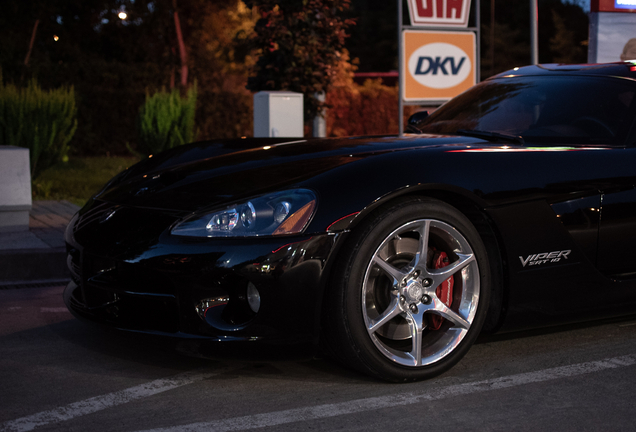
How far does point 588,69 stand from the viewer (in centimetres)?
455

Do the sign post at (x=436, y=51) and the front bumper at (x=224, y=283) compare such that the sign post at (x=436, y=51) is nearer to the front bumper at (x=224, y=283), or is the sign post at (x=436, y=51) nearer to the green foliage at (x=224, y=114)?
the front bumper at (x=224, y=283)

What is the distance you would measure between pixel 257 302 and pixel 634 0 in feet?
25.3

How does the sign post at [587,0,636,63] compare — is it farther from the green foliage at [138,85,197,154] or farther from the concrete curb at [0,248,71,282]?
the concrete curb at [0,248,71,282]

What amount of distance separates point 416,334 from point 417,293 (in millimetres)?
167

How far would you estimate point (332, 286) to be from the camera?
3.21 m

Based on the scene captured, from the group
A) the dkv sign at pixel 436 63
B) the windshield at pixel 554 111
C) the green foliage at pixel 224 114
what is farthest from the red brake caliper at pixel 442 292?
the green foliage at pixel 224 114

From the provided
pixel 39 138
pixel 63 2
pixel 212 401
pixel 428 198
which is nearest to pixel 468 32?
pixel 39 138

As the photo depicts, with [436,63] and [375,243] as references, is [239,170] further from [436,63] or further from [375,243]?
[436,63]

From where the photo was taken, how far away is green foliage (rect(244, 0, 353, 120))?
10594 mm

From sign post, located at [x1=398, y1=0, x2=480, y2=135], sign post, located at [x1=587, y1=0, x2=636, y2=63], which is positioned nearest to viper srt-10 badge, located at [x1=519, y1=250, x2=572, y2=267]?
sign post, located at [x1=587, y1=0, x2=636, y2=63]

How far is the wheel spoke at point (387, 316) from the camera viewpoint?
10.8 feet

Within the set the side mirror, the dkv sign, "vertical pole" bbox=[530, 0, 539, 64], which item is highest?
"vertical pole" bbox=[530, 0, 539, 64]

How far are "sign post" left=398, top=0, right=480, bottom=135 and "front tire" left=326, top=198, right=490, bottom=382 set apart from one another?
251 inches

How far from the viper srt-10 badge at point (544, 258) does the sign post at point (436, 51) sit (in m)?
6.23
